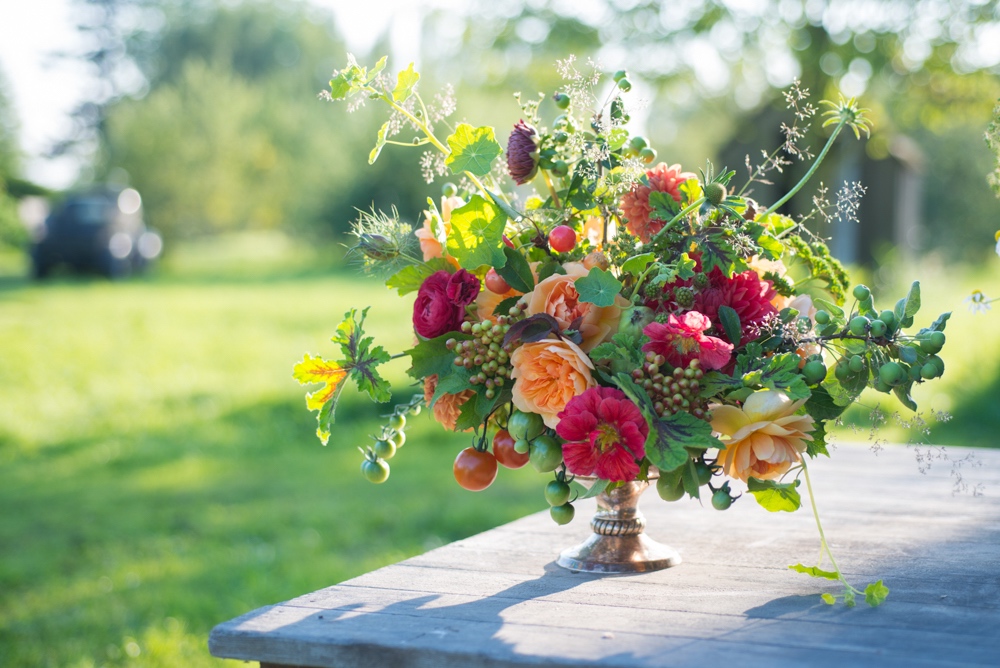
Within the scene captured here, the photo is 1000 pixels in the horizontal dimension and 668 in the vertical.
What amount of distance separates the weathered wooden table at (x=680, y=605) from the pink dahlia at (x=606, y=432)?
0.23m

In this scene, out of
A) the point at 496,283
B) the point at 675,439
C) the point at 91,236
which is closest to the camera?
the point at 675,439

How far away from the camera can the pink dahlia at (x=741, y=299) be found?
1.55 meters

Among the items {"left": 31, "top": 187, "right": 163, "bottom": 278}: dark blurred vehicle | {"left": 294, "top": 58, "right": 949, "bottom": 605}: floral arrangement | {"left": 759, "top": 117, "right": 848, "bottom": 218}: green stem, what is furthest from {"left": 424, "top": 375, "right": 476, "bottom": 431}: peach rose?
{"left": 31, "top": 187, "right": 163, "bottom": 278}: dark blurred vehicle

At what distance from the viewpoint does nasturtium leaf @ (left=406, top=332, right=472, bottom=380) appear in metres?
1.62

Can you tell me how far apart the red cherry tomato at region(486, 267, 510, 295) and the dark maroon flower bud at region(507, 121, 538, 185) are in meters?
0.18

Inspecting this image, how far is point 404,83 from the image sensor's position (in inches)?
64.3

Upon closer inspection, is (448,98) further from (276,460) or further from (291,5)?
(291,5)

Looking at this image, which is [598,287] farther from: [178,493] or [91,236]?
[91,236]

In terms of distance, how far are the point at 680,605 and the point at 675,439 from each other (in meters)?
0.29

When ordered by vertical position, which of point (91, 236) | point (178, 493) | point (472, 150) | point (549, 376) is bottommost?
point (178, 493)

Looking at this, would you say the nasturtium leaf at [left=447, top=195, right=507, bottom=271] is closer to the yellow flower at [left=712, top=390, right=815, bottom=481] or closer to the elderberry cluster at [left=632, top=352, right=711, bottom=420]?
the elderberry cluster at [left=632, top=352, right=711, bottom=420]

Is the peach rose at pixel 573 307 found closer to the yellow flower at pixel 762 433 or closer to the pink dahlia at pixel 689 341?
the pink dahlia at pixel 689 341

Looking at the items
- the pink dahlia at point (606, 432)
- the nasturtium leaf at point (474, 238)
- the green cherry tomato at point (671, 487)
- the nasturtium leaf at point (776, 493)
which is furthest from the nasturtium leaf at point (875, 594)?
the nasturtium leaf at point (474, 238)

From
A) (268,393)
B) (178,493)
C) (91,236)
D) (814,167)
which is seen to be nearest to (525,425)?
(814,167)
